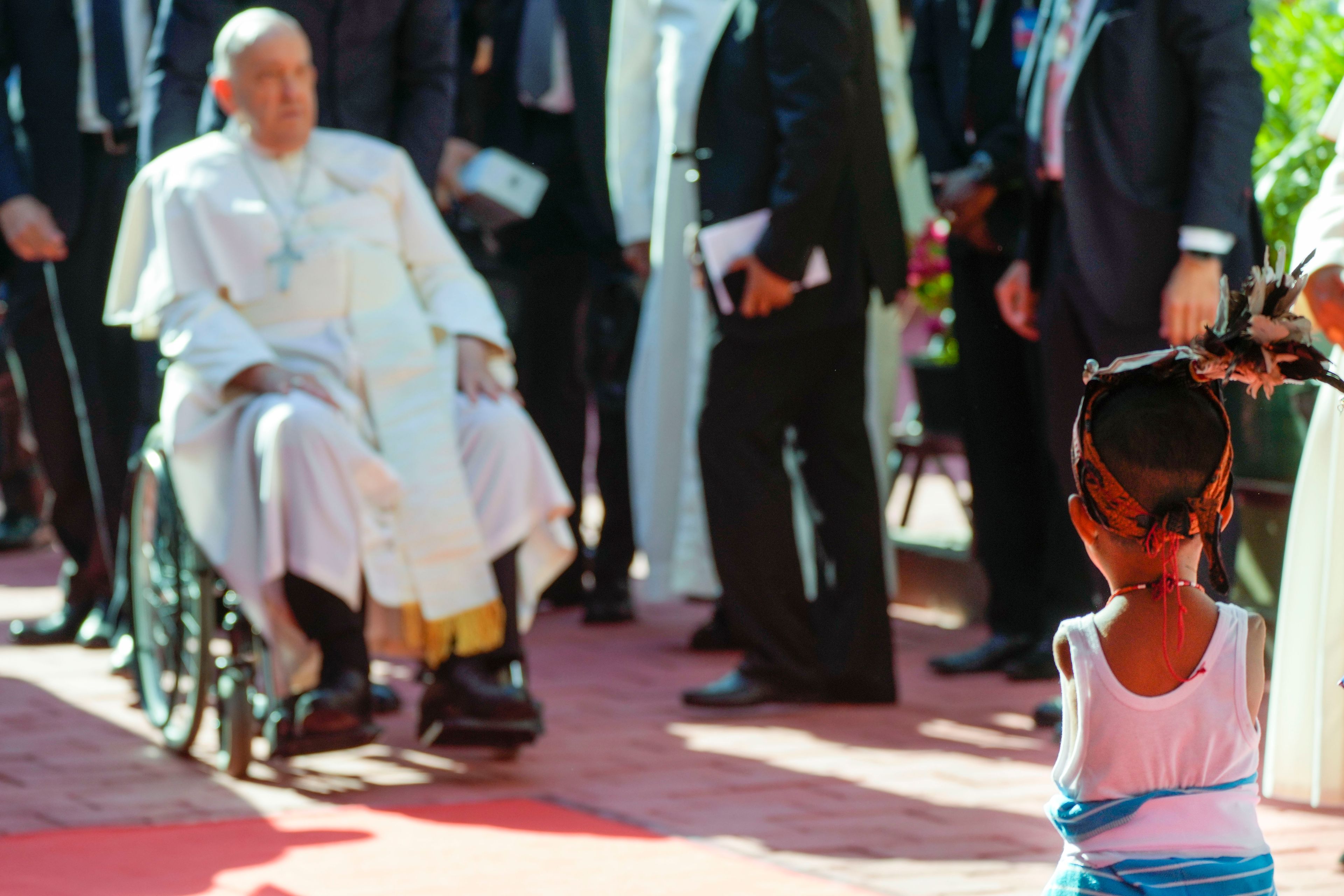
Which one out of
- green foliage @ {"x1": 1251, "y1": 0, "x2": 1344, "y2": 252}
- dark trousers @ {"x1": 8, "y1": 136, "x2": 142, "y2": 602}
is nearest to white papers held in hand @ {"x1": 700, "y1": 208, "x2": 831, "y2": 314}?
green foliage @ {"x1": 1251, "y1": 0, "x2": 1344, "y2": 252}

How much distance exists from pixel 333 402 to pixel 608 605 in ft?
7.61

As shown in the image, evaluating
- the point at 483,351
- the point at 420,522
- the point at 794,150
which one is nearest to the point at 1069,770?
the point at 420,522

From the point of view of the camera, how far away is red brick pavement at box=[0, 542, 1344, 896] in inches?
134

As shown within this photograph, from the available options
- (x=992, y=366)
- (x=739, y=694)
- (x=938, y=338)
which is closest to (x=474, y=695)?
(x=739, y=694)

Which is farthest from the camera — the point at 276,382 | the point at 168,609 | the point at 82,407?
the point at 82,407

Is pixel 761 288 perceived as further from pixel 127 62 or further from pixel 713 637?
pixel 127 62

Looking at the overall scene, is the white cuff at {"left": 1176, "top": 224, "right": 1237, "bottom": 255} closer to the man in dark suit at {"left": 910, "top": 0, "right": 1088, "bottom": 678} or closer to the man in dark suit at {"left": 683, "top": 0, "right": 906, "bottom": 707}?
the man in dark suit at {"left": 683, "top": 0, "right": 906, "bottom": 707}

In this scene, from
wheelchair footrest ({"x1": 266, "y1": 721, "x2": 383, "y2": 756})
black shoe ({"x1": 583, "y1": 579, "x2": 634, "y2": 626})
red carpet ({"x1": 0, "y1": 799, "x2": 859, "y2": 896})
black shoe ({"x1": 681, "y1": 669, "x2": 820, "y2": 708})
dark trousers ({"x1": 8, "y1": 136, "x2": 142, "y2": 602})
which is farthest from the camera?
black shoe ({"x1": 583, "y1": 579, "x2": 634, "y2": 626})

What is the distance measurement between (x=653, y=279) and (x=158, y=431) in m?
2.05

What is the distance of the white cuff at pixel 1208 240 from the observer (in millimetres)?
3945

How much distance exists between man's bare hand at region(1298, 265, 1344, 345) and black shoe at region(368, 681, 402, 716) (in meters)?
2.46

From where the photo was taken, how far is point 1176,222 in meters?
4.11

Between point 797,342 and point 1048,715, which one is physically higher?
point 797,342

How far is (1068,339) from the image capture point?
4250mm
